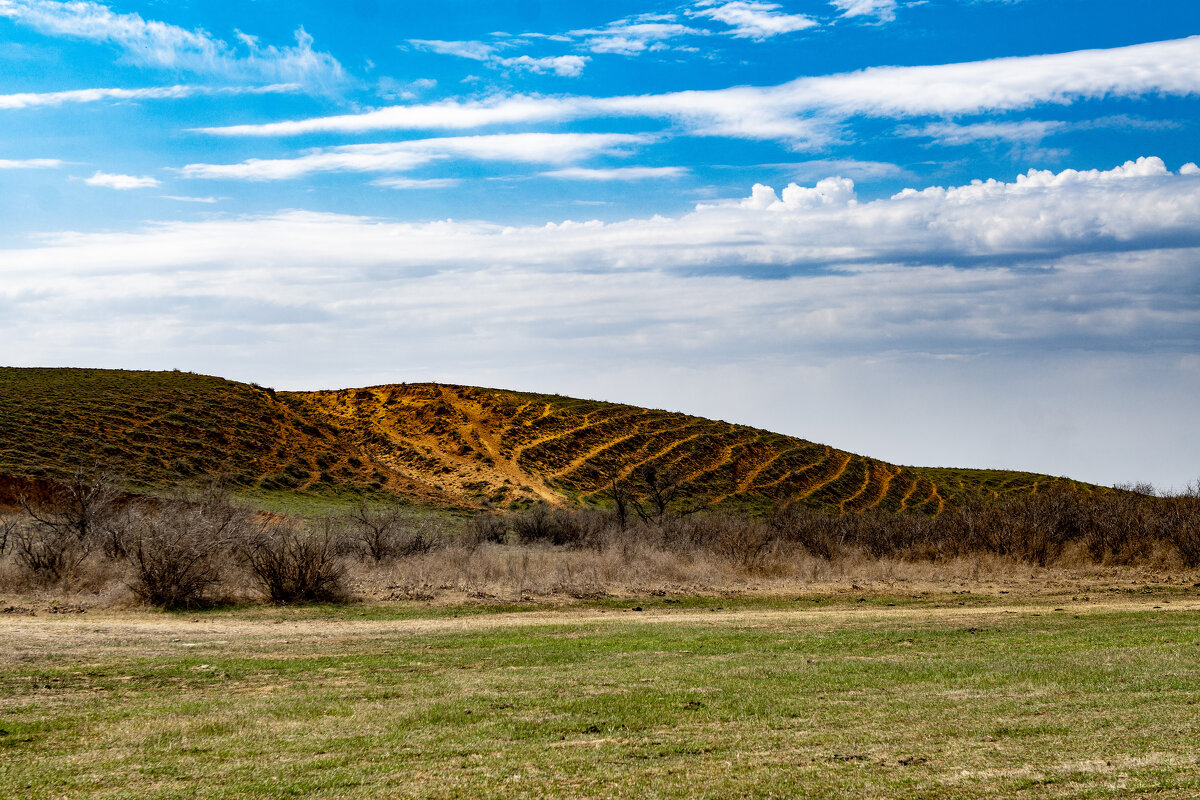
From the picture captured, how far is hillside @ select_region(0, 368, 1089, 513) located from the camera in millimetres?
55094

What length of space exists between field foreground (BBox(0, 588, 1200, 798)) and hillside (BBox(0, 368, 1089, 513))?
35.8 metres

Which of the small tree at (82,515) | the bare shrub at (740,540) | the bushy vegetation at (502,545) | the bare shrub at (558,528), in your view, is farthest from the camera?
the bare shrub at (558,528)

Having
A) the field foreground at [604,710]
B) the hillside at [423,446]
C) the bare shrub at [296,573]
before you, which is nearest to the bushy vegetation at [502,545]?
the bare shrub at [296,573]

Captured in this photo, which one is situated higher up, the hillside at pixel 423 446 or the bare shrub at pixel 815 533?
the hillside at pixel 423 446

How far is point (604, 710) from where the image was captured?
1018cm

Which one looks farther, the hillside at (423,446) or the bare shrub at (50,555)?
the hillside at (423,446)

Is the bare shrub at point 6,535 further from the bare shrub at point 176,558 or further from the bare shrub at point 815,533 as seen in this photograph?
the bare shrub at point 815,533

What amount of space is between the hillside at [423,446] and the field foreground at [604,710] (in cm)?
3582

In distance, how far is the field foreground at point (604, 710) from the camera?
7316 millimetres

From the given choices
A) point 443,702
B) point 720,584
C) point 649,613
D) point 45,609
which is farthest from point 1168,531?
point 45,609

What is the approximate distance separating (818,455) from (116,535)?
226 feet

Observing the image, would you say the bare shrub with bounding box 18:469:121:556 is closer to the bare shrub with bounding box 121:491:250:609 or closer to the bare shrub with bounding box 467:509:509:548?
the bare shrub with bounding box 121:491:250:609

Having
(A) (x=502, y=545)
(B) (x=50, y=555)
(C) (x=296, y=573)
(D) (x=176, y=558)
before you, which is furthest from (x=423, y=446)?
(D) (x=176, y=558)

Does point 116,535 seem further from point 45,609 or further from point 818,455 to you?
point 818,455
